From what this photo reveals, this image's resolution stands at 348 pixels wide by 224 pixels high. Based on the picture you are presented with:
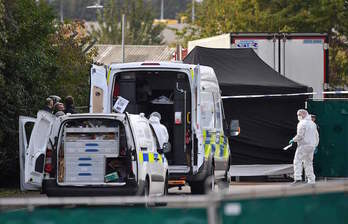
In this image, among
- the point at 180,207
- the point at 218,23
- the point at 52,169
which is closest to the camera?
the point at 180,207

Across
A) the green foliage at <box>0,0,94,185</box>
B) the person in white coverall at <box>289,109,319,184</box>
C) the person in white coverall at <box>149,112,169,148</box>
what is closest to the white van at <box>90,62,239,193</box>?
the person in white coverall at <box>149,112,169,148</box>

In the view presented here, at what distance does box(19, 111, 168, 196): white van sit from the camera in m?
15.5

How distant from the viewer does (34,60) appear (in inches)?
926

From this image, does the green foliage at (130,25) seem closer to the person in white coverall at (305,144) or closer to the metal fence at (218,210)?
the person in white coverall at (305,144)

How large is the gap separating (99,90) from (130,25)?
9251 cm

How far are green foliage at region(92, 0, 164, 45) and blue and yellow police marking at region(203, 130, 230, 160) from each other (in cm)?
8359

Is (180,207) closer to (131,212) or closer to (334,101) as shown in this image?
(131,212)

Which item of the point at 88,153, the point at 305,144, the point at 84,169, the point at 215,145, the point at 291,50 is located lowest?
the point at 305,144

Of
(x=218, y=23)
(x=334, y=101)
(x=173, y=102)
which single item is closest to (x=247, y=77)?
(x=334, y=101)

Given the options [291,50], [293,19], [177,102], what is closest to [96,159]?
[177,102]

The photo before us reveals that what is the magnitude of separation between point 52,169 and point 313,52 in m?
13.2

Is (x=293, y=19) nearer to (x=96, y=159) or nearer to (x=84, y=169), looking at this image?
(x=96, y=159)

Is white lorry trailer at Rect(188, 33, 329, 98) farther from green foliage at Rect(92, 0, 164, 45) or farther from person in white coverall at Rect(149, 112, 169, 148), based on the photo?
green foliage at Rect(92, 0, 164, 45)

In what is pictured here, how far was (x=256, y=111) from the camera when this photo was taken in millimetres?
26078
